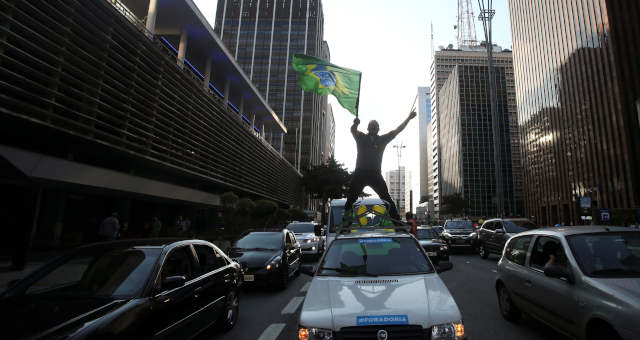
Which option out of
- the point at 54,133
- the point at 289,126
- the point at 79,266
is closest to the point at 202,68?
the point at 54,133

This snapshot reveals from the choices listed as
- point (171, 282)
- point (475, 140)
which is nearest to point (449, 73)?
point (475, 140)

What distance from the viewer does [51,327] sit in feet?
8.46

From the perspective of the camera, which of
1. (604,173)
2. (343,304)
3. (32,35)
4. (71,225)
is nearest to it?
(343,304)

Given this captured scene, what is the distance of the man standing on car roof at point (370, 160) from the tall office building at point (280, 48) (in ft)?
265

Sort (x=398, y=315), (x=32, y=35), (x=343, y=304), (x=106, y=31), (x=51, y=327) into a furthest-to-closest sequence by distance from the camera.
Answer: (x=106, y=31) < (x=32, y=35) < (x=343, y=304) < (x=398, y=315) < (x=51, y=327)

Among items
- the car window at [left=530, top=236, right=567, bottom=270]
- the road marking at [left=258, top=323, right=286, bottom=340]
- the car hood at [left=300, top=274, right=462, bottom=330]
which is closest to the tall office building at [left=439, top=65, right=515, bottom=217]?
the car window at [left=530, top=236, right=567, bottom=270]

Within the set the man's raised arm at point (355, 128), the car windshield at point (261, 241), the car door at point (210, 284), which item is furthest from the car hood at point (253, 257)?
the man's raised arm at point (355, 128)

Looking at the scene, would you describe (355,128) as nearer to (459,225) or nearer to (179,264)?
(179,264)

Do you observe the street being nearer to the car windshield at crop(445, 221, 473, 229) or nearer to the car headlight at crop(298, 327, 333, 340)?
the car headlight at crop(298, 327, 333, 340)

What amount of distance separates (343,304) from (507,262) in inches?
148

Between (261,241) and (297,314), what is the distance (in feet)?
11.8

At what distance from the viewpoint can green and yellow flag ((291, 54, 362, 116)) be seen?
836 centimetres

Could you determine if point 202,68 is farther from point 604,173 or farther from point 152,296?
point 604,173

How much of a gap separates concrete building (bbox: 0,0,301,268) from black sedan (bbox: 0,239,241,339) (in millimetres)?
7501
